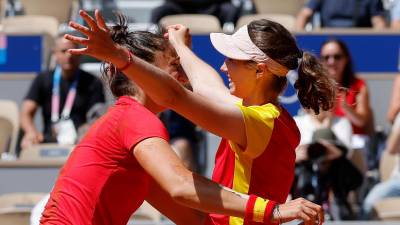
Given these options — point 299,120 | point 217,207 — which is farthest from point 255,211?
point 299,120

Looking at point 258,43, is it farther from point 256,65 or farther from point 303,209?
point 303,209

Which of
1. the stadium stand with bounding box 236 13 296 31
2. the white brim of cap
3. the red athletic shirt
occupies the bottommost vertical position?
the stadium stand with bounding box 236 13 296 31

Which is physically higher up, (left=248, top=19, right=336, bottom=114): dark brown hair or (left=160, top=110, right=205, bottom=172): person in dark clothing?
(left=248, top=19, right=336, bottom=114): dark brown hair

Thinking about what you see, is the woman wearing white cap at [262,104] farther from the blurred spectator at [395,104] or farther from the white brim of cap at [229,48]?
the blurred spectator at [395,104]

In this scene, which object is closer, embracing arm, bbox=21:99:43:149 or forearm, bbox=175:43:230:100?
forearm, bbox=175:43:230:100

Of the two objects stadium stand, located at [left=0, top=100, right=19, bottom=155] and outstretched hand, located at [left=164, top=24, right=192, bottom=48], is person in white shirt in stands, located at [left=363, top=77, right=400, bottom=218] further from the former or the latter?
outstretched hand, located at [left=164, top=24, right=192, bottom=48]

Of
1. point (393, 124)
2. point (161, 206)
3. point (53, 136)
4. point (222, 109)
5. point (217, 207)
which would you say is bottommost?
point (53, 136)

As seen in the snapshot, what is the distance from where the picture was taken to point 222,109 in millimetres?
2779

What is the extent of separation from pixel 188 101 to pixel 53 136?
508cm

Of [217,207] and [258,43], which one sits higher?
[258,43]

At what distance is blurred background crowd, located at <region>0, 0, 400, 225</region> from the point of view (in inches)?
259

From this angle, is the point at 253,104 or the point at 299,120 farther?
the point at 299,120

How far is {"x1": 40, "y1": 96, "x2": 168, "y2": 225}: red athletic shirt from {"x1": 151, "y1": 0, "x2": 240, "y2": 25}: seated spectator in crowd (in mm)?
6241

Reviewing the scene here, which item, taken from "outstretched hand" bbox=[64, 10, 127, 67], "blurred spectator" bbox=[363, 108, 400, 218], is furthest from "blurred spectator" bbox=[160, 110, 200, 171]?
"outstretched hand" bbox=[64, 10, 127, 67]
